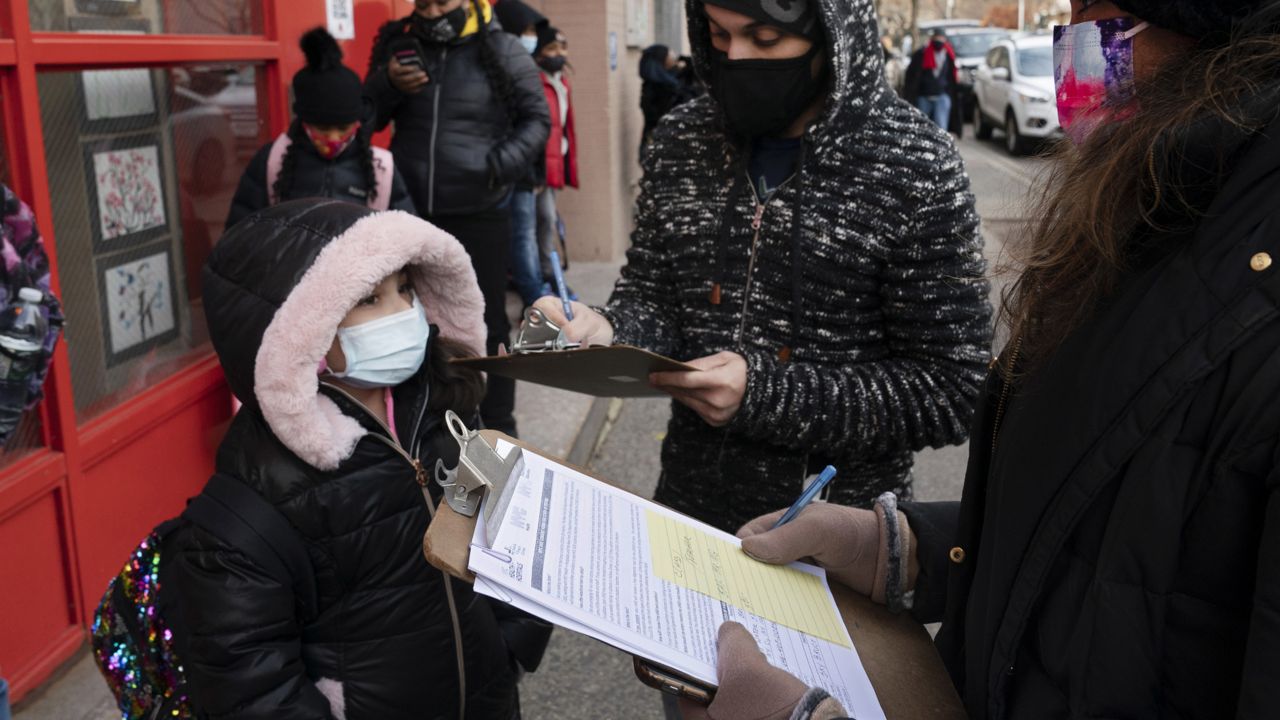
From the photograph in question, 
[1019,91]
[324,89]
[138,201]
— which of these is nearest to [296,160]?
[324,89]

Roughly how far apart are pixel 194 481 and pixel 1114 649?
3.50 meters

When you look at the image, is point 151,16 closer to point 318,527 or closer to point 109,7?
point 109,7

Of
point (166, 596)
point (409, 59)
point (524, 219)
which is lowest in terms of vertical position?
point (166, 596)

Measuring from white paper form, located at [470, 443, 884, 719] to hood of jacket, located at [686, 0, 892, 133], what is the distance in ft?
2.99

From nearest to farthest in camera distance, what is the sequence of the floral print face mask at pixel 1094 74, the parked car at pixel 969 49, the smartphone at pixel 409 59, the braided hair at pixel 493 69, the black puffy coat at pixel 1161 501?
the black puffy coat at pixel 1161 501 < the floral print face mask at pixel 1094 74 < the smartphone at pixel 409 59 < the braided hair at pixel 493 69 < the parked car at pixel 969 49

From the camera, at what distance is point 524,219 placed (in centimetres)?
657

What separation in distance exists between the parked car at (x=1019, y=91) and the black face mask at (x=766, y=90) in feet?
53.4

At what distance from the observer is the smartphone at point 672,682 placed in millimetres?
1156

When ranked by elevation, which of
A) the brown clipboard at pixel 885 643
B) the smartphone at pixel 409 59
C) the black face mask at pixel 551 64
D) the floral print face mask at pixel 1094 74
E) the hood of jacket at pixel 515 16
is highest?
the hood of jacket at pixel 515 16

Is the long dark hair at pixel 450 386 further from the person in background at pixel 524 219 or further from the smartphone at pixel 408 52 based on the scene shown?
the person in background at pixel 524 219

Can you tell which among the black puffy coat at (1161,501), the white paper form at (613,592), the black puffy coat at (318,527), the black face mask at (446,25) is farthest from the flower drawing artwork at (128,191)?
the black puffy coat at (1161,501)

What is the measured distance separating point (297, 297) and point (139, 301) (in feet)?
6.83

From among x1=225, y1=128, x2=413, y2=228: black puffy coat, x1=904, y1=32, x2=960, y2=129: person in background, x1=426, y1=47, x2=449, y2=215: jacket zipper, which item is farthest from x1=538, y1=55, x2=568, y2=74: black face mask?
x1=904, y1=32, x2=960, y2=129: person in background

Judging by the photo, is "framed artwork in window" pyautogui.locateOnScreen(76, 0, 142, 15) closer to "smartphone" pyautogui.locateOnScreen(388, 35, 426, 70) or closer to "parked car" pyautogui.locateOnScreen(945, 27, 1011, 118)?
"smartphone" pyautogui.locateOnScreen(388, 35, 426, 70)
